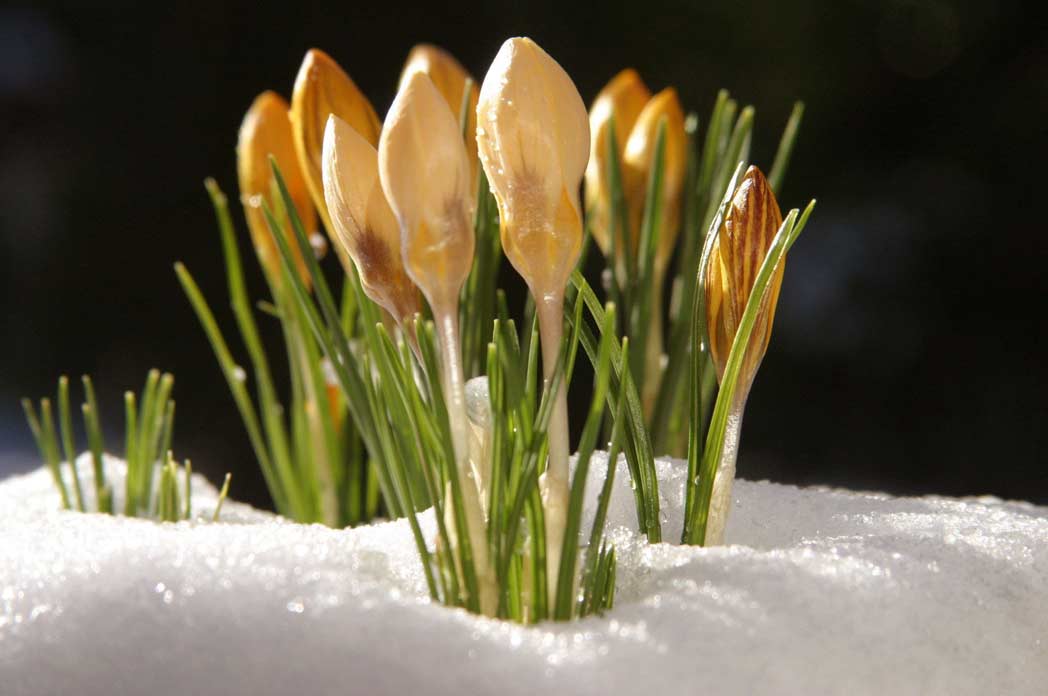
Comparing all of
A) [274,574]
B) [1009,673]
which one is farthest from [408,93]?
[1009,673]

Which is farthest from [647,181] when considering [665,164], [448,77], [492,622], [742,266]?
[492,622]

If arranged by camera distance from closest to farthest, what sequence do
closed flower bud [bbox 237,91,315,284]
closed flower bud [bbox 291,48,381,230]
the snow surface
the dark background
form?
the snow surface, closed flower bud [bbox 291,48,381,230], closed flower bud [bbox 237,91,315,284], the dark background

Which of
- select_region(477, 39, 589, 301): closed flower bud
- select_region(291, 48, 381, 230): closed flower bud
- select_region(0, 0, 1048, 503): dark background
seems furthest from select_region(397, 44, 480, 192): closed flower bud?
select_region(0, 0, 1048, 503): dark background

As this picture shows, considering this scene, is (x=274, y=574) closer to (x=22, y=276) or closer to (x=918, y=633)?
(x=918, y=633)

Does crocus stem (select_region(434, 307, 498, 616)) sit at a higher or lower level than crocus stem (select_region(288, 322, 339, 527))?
higher

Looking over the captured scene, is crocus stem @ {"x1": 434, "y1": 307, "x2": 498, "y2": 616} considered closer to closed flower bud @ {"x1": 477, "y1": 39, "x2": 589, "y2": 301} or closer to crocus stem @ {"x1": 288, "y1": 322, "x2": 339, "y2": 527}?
closed flower bud @ {"x1": 477, "y1": 39, "x2": 589, "y2": 301}

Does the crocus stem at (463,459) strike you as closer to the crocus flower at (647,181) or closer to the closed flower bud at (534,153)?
the closed flower bud at (534,153)

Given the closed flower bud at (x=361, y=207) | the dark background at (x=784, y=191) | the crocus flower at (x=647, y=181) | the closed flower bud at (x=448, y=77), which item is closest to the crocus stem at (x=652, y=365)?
the crocus flower at (x=647, y=181)
